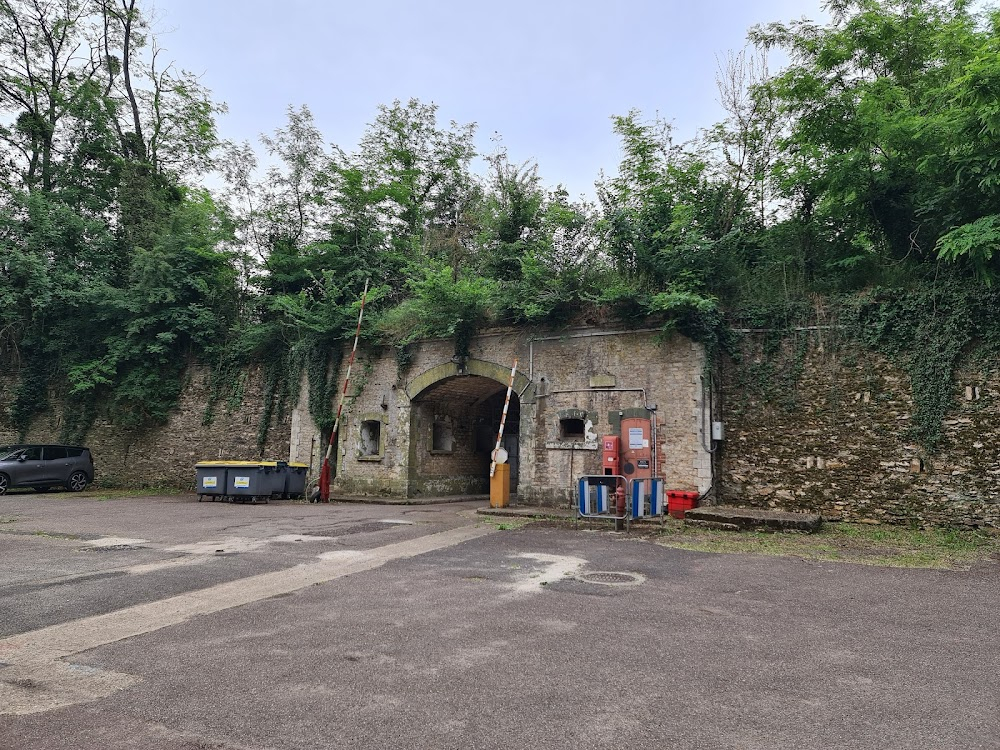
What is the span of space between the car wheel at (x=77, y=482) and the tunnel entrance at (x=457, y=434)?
10.7m

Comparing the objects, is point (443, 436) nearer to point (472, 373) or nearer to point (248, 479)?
point (472, 373)

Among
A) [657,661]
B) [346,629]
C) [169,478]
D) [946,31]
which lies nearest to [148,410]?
[169,478]

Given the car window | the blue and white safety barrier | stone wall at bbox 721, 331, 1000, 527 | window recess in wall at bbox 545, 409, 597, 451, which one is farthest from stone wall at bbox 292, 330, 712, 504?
the car window

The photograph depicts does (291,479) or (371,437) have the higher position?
(371,437)

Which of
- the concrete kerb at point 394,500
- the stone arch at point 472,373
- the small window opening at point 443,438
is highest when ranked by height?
the stone arch at point 472,373

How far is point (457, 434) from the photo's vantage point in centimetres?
1689

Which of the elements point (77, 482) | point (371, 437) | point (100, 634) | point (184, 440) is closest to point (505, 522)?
point (371, 437)

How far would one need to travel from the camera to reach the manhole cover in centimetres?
620

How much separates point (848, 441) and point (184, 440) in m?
17.6

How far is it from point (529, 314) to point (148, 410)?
1339cm

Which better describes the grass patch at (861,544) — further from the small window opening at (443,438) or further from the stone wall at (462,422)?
the small window opening at (443,438)

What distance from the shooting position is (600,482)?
432 inches

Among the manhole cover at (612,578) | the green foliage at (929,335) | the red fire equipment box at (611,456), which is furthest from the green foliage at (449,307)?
the manhole cover at (612,578)

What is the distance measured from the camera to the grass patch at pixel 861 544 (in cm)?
766
